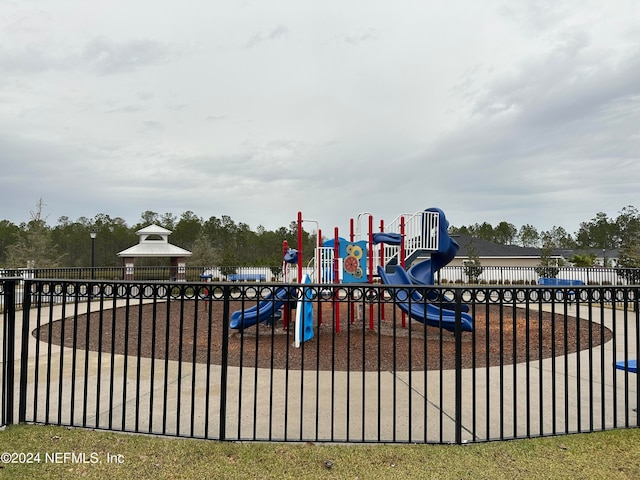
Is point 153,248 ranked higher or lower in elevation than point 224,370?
higher

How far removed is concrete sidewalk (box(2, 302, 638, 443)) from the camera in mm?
3363

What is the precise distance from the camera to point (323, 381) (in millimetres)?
5297

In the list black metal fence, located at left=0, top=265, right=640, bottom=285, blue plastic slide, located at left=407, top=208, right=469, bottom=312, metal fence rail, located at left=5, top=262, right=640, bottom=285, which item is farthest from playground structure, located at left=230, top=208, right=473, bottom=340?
black metal fence, located at left=0, top=265, right=640, bottom=285

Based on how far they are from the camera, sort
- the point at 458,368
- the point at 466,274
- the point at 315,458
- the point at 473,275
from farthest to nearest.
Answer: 1. the point at 466,274
2. the point at 473,275
3. the point at 458,368
4. the point at 315,458

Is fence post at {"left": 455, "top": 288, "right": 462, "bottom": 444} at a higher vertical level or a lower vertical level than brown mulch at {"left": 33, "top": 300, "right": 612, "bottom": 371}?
higher

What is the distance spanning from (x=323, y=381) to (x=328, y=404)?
906 mm

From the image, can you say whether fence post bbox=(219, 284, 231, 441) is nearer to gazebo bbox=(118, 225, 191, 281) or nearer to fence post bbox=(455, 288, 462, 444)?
fence post bbox=(455, 288, 462, 444)

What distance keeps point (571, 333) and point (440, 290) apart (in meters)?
7.67

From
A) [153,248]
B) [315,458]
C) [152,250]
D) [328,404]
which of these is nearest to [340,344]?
[328,404]

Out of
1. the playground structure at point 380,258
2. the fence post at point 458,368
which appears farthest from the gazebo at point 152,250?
the fence post at point 458,368

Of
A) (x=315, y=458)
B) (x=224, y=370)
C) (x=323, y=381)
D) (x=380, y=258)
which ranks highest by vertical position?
(x=380, y=258)

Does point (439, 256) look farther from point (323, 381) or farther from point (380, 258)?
point (323, 381)

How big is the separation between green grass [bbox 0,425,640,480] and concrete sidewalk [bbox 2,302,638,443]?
0.14 meters

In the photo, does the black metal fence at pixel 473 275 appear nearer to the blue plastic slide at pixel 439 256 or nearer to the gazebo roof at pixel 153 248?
the gazebo roof at pixel 153 248
